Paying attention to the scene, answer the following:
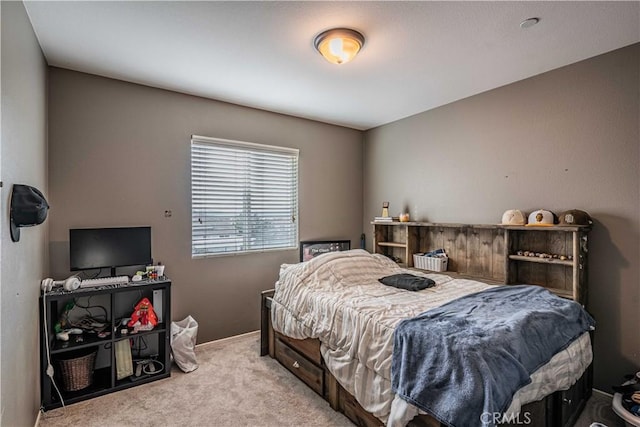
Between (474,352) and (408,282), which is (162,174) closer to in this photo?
(408,282)

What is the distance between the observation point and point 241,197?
359 centimetres

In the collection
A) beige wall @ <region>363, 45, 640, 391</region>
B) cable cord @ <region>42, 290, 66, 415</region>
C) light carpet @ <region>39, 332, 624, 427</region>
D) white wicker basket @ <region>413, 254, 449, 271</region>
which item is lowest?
light carpet @ <region>39, 332, 624, 427</region>

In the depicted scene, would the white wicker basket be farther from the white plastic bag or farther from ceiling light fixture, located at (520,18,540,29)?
the white plastic bag

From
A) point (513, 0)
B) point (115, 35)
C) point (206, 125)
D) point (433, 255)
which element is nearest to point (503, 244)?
point (433, 255)

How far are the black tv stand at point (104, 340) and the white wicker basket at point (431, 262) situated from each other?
2.54 metres

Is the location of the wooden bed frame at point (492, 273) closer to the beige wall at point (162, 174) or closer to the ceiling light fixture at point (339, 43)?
the beige wall at point (162, 174)

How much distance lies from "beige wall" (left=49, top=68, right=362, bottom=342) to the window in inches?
3.8

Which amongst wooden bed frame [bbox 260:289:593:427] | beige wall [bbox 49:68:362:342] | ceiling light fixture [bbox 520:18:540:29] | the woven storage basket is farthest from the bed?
ceiling light fixture [bbox 520:18:540:29]

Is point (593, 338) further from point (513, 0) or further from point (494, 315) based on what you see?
point (513, 0)

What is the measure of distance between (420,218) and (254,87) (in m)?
2.36

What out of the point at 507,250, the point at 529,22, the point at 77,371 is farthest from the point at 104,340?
the point at 529,22

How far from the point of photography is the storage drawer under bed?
240 cm

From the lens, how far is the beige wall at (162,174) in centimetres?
266

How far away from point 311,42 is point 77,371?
2.97 m
